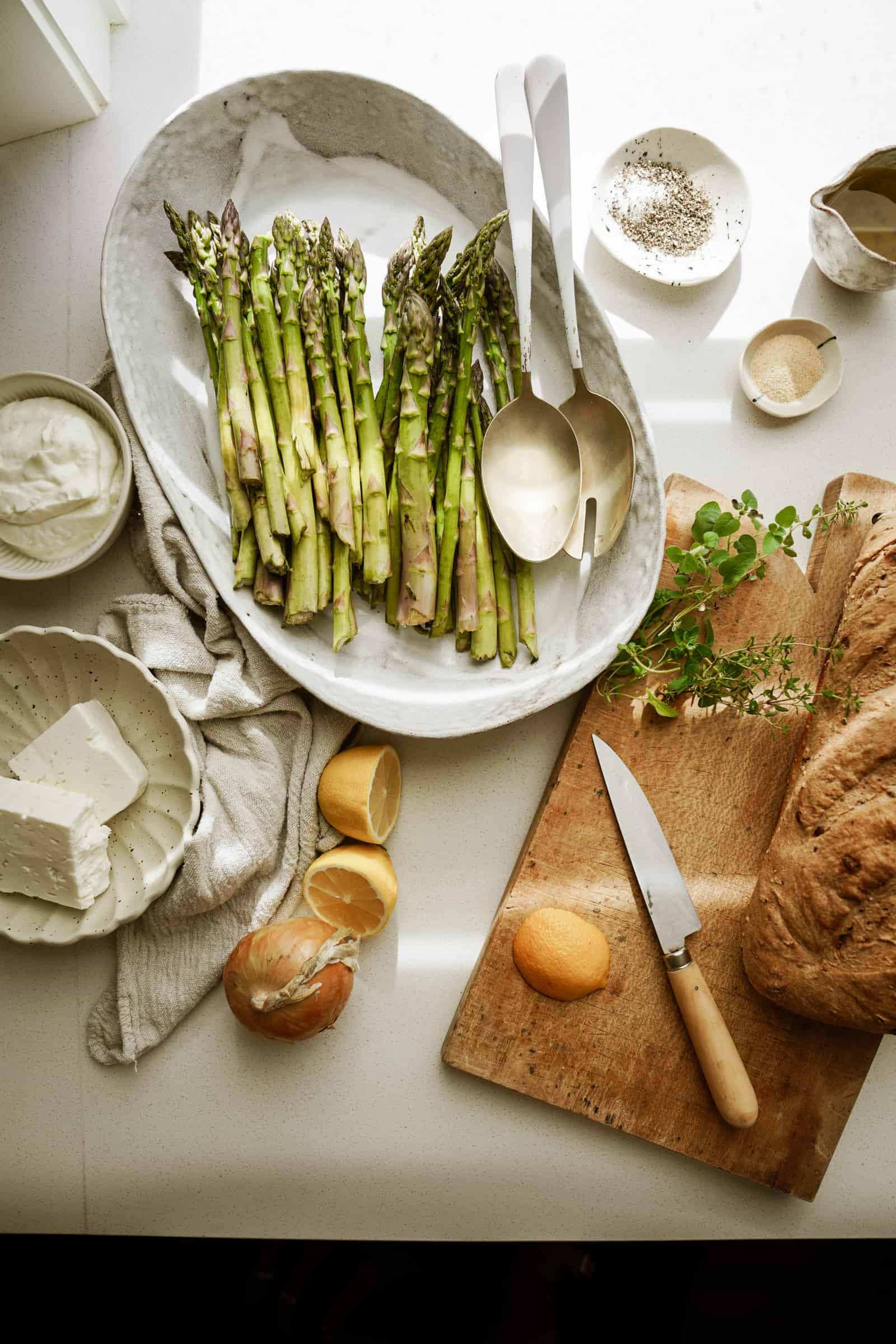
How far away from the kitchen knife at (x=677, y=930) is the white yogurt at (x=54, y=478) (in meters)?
1.00

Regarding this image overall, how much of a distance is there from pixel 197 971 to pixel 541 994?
2.05 feet

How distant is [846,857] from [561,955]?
50 cm

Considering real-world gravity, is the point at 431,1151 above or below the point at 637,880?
below

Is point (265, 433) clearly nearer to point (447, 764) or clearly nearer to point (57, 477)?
point (57, 477)

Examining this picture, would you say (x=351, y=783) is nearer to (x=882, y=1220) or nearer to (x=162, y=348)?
(x=162, y=348)

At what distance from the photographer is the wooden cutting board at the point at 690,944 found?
60.5 inches

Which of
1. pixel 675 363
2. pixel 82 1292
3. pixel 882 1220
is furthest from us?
pixel 82 1292

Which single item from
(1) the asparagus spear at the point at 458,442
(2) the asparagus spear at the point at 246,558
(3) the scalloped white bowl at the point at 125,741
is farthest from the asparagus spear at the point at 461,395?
(3) the scalloped white bowl at the point at 125,741

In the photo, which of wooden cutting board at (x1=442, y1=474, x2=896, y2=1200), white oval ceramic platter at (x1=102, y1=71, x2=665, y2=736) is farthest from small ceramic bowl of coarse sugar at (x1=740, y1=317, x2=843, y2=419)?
white oval ceramic platter at (x1=102, y1=71, x2=665, y2=736)

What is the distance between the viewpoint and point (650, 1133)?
5.04 feet

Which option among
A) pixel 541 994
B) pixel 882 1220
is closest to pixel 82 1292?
pixel 541 994

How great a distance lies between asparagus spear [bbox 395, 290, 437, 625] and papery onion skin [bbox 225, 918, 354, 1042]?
0.59 m

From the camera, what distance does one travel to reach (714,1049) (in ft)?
4.90

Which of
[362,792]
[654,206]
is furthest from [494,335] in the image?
[362,792]
